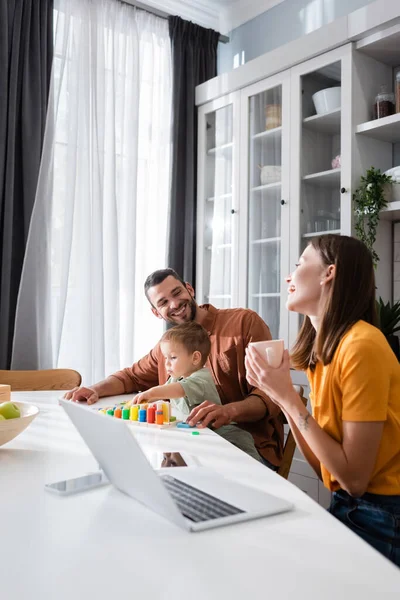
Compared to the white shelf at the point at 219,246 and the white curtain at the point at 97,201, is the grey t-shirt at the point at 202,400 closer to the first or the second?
the white curtain at the point at 97,201

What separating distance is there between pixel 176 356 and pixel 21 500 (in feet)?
3.34

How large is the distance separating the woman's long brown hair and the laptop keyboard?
19.9 inches

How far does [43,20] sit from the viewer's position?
3.24 meters

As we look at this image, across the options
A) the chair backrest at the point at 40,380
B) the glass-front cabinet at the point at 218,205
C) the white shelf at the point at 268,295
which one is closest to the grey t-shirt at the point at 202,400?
the chair backrest at the point at 40,380

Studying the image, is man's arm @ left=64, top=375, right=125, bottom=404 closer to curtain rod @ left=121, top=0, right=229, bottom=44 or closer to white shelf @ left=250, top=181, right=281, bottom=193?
white shelf @ left=250, top=181, right=281, bottom=193

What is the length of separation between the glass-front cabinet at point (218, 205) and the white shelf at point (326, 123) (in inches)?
22.7

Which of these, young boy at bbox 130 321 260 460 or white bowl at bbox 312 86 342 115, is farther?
white bowl at bbox 312 86 342 115

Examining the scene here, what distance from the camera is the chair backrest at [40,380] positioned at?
2525mm

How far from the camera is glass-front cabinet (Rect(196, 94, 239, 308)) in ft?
11.8

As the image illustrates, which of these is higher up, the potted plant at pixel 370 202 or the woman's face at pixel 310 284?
the potted plant at pixel 370 202

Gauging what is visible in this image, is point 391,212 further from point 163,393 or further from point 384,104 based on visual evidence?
point 163,393

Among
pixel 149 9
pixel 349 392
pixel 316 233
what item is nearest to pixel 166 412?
pixel 349 392

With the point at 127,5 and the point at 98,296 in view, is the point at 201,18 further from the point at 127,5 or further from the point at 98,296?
the point at 98,296

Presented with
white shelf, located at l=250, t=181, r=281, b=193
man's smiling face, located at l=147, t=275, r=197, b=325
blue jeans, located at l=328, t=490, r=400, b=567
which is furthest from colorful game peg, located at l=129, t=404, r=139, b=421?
white shelf, located at l=250, t=181, r=281, b=193
